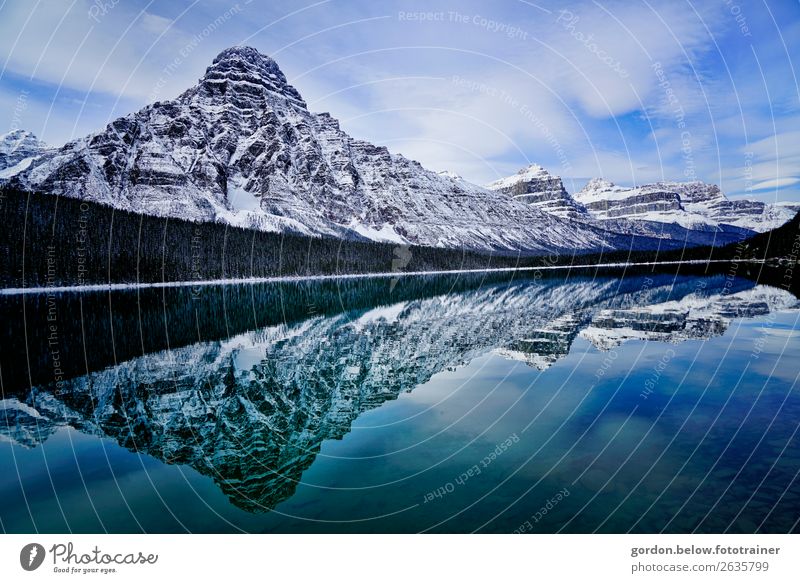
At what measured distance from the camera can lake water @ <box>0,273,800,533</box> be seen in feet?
38.2

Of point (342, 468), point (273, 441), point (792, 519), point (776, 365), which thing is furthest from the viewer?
point (776, 365)

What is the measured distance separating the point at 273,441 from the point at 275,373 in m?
11.0

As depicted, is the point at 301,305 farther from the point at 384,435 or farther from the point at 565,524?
the point at 565,524

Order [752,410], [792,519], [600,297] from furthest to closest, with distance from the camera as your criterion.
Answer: [600,297] < [752,410] < [792,519]

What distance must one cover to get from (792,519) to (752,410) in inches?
370

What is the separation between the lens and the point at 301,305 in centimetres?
7000

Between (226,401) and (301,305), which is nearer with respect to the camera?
(226,401)

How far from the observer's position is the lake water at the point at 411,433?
38.2 feet

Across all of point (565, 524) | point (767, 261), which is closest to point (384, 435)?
point (565, 524)

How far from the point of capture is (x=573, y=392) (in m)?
22.1

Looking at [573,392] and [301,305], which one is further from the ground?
[301,305]

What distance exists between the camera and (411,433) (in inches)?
670

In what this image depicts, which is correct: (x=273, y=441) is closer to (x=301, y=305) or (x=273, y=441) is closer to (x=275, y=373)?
(x=275, y=373)

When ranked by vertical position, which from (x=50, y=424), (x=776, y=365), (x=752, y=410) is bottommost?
(x=50, y=424)
